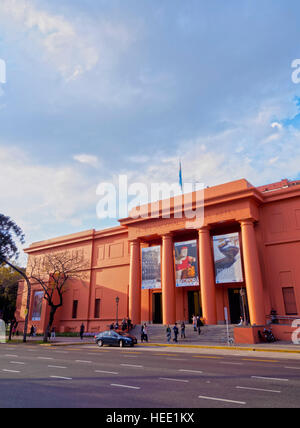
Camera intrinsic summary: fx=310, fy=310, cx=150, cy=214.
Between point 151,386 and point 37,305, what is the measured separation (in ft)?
134

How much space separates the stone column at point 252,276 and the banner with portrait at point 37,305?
3045 cm

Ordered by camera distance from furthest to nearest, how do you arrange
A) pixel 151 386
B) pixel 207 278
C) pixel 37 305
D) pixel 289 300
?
1. pixel 37 305
2. pixel 207 278
3. pixel 289 300
4. pixel 151 386

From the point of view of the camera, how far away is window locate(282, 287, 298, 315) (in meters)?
28.3

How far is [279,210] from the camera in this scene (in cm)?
3097

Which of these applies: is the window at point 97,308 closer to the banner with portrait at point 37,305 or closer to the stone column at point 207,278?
the banner with portrait at point 37,305

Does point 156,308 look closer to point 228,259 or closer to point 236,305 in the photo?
point 236,305

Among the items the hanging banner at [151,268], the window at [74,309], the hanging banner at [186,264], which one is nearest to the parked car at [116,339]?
the hanging banner at [186,264]

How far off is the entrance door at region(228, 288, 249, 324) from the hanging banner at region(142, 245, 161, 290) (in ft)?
26.0

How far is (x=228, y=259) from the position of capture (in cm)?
3030

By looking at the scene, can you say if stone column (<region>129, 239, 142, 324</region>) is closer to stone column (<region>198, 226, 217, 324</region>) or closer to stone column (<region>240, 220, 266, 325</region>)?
stone column (<region>198, 226, 217, 324</region>)

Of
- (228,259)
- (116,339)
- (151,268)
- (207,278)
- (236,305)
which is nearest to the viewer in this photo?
(116,339)

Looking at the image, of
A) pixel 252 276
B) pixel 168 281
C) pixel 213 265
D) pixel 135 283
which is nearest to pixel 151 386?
pixel 252 276
